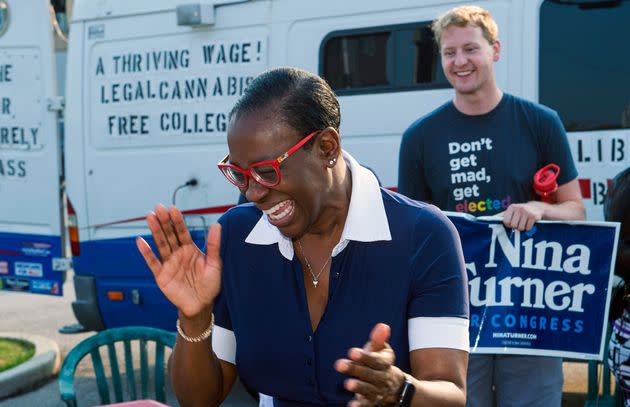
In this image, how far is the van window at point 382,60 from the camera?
4887 mm

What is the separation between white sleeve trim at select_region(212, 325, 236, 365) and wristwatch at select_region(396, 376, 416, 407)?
2.04 ft

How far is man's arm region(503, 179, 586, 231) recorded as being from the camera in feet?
10.5

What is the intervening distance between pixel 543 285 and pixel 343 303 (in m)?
1.46

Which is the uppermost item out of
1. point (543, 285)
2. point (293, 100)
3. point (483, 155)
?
point (293, 100)

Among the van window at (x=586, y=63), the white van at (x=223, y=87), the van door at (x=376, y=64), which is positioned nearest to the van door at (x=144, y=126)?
the white van at (x=223, y=87)

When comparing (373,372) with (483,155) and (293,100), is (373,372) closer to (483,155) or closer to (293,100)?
(293,100)

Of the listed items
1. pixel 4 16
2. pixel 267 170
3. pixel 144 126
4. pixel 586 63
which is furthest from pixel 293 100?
pixel 4 16

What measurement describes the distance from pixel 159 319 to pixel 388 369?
4148 millimetres

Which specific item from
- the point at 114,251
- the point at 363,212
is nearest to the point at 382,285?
the point at 363,212

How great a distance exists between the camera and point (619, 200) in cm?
337

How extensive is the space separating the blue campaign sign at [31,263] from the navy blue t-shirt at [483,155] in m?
3.40

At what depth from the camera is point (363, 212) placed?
2.20 m

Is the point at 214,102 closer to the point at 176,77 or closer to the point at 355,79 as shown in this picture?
the point at 176,77

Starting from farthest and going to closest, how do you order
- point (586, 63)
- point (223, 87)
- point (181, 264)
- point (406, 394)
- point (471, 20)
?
point (223, 87) < point (586, 63) < point (471, 20) < point (181, 264) < point (406, 394)
